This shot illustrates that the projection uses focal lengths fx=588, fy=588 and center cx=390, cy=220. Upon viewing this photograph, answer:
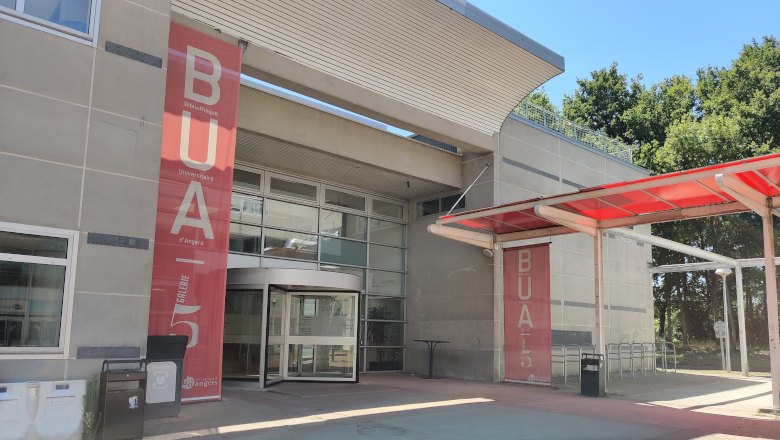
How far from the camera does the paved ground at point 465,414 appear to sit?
8016mm

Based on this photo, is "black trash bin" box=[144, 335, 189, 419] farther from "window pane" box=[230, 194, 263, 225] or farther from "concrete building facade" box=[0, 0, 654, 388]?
"window pane" box=[230, 194, 263, 225]

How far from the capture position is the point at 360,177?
1702 cm

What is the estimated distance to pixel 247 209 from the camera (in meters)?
15.4

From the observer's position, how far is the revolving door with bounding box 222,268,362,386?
12.9 m

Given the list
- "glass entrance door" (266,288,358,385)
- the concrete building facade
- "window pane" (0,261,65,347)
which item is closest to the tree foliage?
the concrete building facade

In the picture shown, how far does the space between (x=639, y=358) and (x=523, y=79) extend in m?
11.3

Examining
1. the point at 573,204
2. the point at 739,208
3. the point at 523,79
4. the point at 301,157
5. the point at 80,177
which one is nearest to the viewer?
the point at 80,177

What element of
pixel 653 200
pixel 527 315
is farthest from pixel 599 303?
pixel 653 200

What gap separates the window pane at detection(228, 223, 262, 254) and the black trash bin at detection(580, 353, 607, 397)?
8558 mm

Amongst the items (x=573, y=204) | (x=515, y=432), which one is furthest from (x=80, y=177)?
(x=573, y=204)

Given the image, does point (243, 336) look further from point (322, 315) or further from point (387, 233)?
point (387, 233)

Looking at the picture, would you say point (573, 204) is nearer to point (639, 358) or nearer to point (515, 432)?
point (515, 432)

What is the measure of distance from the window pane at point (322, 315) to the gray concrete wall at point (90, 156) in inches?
227

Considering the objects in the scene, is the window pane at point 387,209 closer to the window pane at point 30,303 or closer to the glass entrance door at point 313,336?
the glass entrance door at point 313,336
